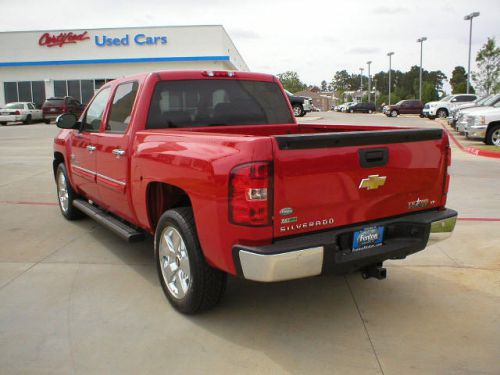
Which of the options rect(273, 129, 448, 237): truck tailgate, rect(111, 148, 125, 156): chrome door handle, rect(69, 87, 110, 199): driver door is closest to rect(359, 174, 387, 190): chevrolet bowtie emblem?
rect(273, 129, 448, 237): truck tailgate

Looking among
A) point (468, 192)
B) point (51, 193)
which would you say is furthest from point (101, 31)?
point (468, 192)

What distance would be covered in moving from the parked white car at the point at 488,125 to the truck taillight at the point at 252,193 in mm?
14662

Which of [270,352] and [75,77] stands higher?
[75,77]

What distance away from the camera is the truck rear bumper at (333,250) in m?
3.02

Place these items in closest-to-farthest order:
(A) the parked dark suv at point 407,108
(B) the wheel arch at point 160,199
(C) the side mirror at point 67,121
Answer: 1. (B) the wheel arch at point 160,199
2. (C) the side mirror at point 67,121
3. (A) the parked dark suv at point 407,108

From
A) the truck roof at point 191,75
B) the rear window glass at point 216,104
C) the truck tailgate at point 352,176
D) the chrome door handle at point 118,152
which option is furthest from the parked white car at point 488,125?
the chrome door handle at point 118,152

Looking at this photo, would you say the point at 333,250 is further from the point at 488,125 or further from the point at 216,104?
the point at 488,125

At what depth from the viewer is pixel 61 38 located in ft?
138

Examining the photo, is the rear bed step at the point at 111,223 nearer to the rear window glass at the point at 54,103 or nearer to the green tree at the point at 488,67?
the rear window glass at the point at 54,103

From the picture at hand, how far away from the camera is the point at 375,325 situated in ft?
11.9

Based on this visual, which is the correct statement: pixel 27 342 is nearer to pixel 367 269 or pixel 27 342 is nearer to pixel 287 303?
pixel 287 303

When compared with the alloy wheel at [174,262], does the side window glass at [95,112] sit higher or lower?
higher

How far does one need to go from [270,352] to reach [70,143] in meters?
4.08

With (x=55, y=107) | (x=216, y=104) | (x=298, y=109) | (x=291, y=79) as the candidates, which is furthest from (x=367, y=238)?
(x=291, y=79)
